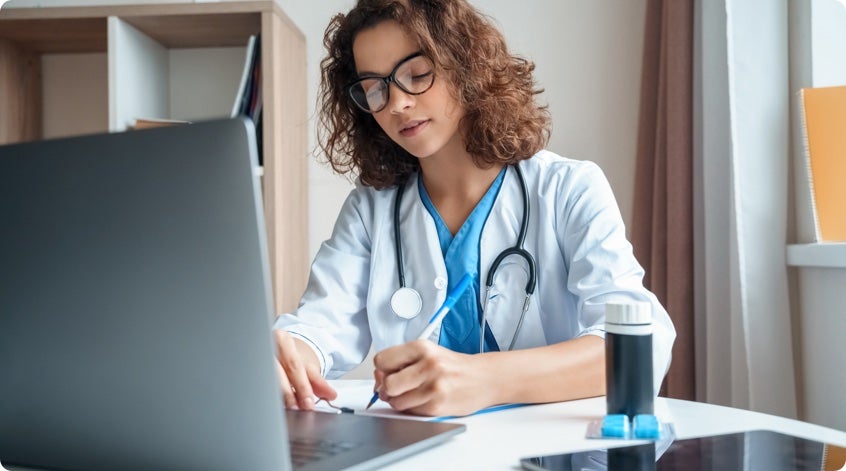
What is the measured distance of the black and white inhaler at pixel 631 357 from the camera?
2.72 feet

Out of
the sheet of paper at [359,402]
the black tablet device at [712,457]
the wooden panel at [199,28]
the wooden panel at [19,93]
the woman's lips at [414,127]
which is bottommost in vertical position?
the sheet of paper at [359,402]

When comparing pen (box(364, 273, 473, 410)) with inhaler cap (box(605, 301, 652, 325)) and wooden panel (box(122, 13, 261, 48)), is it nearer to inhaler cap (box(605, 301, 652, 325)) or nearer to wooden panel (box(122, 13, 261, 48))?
inhaler cap (box(605, 301, 652, 325))

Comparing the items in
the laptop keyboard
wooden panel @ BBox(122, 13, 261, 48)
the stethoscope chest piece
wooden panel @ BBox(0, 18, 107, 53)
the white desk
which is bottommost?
the white desk

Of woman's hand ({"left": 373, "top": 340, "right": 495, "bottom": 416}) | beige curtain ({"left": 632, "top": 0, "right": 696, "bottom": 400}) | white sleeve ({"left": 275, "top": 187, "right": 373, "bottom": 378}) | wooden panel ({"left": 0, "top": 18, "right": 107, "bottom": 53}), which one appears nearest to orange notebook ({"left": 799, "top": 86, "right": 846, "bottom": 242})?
beige curtain ({"left": 632, "top": 0, "right": 696, "bottom": 400})

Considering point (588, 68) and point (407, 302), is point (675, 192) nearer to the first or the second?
point (588, 68)

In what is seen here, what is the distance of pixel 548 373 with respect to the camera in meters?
0.99

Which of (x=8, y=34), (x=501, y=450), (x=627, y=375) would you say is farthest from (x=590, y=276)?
(x=8, y=34)

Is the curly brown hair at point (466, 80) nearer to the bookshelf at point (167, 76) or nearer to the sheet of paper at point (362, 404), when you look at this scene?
the sheet of paper at point (362, 404)

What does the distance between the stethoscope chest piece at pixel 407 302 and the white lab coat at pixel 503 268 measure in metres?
0.03

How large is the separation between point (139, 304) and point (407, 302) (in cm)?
79

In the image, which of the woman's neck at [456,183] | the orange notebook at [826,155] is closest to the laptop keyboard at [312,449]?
the woman's neck at [456,183]

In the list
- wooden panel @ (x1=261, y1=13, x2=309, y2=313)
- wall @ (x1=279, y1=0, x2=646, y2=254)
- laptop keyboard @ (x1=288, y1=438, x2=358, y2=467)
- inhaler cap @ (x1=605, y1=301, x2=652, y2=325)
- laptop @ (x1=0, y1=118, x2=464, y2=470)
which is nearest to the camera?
laptop @ (x1=0, y1=118, x2=464, y2=470)

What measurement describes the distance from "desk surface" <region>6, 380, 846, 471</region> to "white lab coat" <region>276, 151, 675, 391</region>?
0.26 metres

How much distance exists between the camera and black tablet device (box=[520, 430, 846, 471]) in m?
0.68
